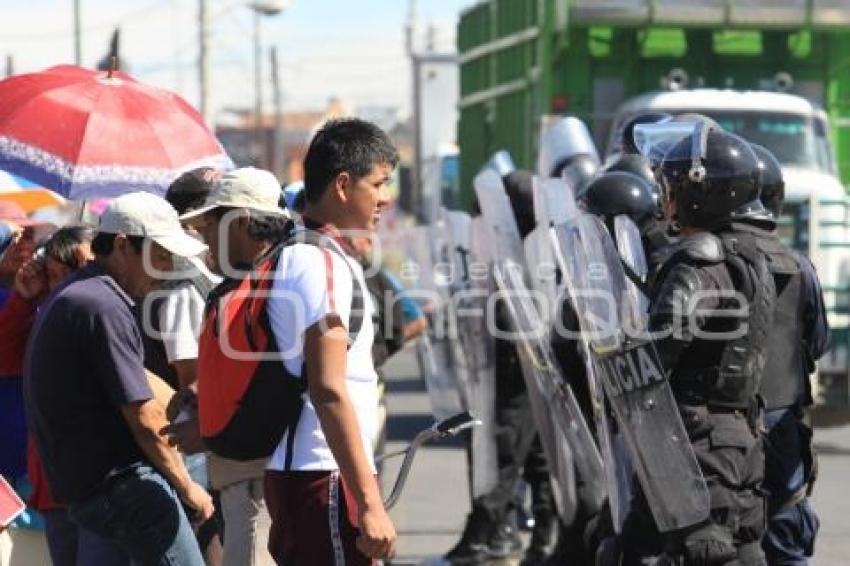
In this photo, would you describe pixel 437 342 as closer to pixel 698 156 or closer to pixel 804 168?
pixel 804 168

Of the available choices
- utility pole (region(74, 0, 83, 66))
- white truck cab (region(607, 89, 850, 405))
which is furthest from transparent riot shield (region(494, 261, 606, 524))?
utility pole (region(74, 0, 83, 66))

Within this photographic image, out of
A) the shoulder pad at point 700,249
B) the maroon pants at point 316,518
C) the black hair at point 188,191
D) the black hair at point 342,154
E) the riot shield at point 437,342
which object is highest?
the black hair at point 342,154

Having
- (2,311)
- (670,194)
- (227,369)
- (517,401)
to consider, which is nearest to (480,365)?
(517,401)

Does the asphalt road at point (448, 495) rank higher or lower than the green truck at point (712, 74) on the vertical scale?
lower

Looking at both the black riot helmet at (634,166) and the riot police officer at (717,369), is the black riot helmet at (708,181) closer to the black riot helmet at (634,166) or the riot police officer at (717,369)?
the riot police officer at (717,369)

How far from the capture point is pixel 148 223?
21.7 ft

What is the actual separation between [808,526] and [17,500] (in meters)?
2.64

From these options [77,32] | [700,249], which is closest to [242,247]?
[700,249]

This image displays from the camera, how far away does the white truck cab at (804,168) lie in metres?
16.0

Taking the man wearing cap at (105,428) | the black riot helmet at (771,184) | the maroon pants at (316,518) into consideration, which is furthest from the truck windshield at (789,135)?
the maroon pants at (316,518)

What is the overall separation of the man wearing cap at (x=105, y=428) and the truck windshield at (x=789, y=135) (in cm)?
1122

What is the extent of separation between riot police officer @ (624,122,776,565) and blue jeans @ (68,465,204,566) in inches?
52.0

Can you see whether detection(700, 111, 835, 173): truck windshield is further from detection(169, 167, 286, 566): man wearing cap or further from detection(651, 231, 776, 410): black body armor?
detection(169, 167, 286, 566): man wearing cap

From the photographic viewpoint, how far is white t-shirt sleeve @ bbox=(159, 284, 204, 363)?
7035 millimetres
